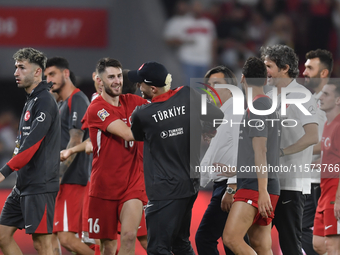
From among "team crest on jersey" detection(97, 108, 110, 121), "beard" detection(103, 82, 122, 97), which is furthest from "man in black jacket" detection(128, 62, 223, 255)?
"beard" detection(103, 82, 122, 97)

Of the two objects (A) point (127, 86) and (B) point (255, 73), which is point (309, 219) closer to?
(B) point (255, 73)

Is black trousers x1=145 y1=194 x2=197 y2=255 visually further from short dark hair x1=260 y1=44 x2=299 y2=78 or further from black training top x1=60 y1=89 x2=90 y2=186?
black training top x1=60 y1=89 x2=90 y2=186

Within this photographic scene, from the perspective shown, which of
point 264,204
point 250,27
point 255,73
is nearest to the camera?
point 264,204

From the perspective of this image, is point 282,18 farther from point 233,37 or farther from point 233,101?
point 233,101

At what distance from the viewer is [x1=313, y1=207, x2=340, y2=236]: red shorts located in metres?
5.54

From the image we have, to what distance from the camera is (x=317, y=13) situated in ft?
44.8

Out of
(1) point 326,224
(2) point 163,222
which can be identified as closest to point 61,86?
(2) point 163,222

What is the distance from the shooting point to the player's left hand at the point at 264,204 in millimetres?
4727

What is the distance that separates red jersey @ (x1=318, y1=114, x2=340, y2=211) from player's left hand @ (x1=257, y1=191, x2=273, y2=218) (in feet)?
4.09

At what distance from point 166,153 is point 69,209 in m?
2.30

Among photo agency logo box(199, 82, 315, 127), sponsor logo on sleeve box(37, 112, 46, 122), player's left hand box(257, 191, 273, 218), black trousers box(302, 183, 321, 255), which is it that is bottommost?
black trousers box(302, 183, 321, 255)

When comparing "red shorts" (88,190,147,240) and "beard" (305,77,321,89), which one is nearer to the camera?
"red shorts" (88,190,147,240)

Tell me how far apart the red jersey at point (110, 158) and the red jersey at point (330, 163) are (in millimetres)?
1980

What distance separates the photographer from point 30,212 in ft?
17.5
